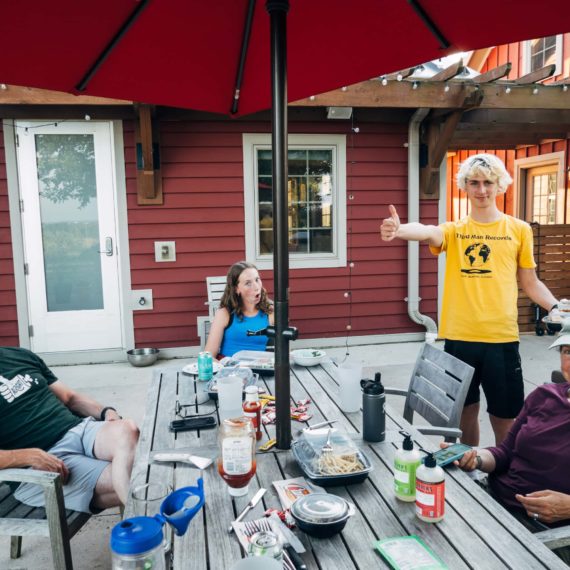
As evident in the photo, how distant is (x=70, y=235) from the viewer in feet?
15.9

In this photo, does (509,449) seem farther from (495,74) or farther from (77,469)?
(495,74)

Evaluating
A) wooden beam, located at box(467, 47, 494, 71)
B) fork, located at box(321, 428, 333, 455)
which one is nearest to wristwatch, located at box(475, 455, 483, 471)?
fork, located at box(321, 428, 333, 455)

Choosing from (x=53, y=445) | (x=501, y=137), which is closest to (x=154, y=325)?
(x=53, y=445)

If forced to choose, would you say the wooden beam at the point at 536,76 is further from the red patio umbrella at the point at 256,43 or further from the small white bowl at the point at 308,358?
the small white bowl at the point at 308,358

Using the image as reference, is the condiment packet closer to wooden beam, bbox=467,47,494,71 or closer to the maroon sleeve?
the maroon sleeve

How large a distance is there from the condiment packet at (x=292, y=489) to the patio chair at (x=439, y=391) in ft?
2.19

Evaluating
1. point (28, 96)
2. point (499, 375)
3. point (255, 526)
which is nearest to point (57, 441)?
point (255, 526)

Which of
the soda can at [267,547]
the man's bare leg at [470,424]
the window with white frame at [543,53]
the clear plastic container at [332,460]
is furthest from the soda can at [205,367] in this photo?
the window with white frame at [543,53]

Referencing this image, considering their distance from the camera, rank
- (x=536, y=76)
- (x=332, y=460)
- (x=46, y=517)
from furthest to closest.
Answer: (x=536, y=76)
(x=46, y=517)
(x=332, y=460)

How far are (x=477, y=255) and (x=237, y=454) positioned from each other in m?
1.67

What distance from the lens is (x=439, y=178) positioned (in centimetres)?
→ 536

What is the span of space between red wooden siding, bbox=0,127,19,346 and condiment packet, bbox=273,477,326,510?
4.17 meters

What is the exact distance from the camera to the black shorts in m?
2.45

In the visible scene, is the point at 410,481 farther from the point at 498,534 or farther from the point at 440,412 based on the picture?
the point at 440,412
